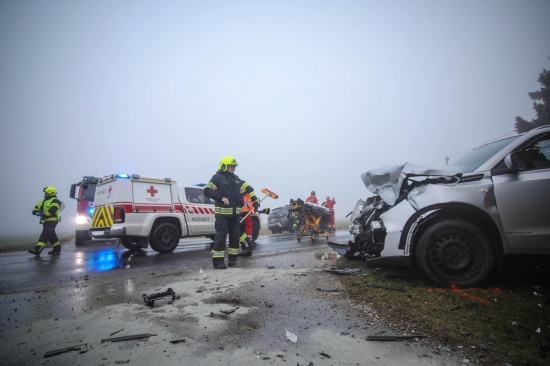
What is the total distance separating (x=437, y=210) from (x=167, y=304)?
341 centimetres

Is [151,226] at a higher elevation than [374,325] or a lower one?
higher

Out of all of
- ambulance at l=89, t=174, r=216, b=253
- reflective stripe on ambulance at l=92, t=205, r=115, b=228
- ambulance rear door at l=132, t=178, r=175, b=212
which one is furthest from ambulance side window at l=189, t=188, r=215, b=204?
reflective stripe on ambulance at l=92, t=205, r=115, b=228

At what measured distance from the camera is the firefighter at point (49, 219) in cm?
809

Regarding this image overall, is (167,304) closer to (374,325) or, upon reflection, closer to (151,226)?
(374,325)

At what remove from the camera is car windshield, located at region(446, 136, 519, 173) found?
3.65m

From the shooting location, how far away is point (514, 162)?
3084 millimetres

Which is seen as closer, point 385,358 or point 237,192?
point 385,358

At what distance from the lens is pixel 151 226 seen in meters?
7.33

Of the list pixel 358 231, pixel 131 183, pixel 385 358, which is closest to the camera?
pixel 385 358

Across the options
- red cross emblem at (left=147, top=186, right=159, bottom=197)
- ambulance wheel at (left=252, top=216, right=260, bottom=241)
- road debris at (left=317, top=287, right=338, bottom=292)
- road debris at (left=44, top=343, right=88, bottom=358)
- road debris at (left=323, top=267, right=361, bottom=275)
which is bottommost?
road debris at (left=323, top=267, right=361, bottom=275)

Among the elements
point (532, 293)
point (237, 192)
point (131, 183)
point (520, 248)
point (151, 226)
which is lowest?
point (532, 293)

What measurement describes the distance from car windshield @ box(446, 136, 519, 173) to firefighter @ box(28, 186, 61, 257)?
1038cm

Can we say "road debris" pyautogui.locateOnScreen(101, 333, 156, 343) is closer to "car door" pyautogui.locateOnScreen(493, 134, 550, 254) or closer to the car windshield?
"car door" pyautogui.locateOnScreen(493, 134, 550, 254)

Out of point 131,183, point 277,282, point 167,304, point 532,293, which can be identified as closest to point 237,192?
point 277,282
